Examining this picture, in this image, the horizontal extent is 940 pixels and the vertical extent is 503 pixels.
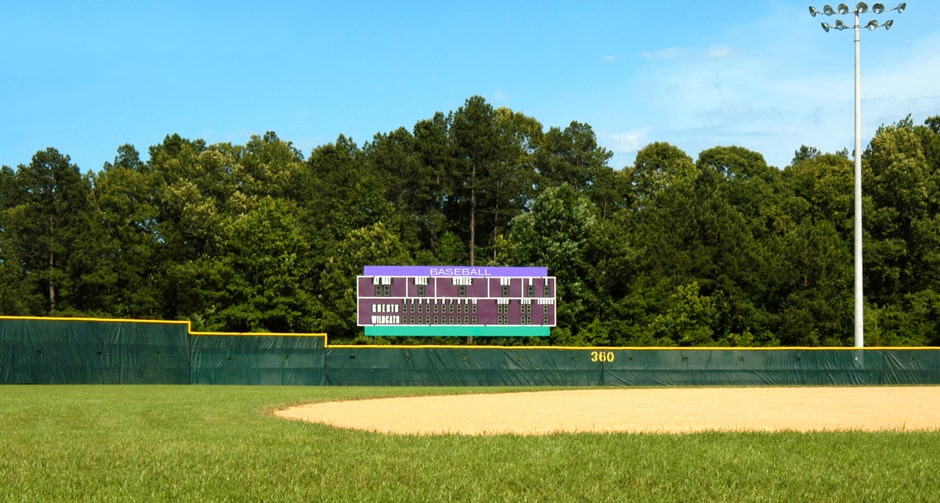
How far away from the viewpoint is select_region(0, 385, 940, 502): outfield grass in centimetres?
851

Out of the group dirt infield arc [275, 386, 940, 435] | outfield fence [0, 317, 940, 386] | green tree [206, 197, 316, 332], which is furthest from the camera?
green tree [206, 197, 316, 332]

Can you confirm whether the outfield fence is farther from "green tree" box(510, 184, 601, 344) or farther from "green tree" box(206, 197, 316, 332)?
"green tree" box(206, 197, 316, 332)

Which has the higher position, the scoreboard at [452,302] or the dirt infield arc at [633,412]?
the scoreboard at [452,302]

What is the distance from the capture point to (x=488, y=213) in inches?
2795

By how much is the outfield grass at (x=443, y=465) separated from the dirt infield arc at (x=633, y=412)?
2.13 metres

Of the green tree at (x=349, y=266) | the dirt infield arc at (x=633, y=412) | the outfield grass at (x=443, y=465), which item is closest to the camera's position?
the outfield grass at (x=443, y=465)

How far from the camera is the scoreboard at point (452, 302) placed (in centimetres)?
3553

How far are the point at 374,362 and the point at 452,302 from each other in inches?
171

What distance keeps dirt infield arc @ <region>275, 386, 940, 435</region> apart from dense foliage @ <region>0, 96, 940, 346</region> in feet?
59.5

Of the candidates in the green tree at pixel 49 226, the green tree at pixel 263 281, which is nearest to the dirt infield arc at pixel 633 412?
the green tree at pixel 263 281

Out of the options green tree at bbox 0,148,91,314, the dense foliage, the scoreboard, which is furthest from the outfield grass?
green tree at bbox 0,148,91,314

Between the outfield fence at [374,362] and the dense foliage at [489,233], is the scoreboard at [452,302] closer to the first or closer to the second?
the outfield fence at [374,362]

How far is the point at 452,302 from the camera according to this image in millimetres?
35656

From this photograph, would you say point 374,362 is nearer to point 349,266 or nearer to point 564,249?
point 564,249
